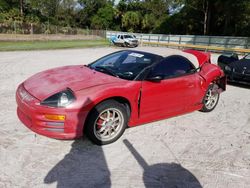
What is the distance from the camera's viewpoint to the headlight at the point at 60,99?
356 cm

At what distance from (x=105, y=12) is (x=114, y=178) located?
242 ft

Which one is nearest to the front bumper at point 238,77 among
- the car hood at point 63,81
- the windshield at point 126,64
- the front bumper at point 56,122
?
the windshield at point 126,64

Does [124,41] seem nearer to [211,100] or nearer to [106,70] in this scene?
[211,100]

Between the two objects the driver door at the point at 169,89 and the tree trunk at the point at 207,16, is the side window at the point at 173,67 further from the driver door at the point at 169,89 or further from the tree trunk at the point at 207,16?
the tree trunk at the point at 207,16

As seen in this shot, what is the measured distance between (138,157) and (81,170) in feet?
2.85

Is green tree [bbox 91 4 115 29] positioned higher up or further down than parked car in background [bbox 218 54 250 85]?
higher up

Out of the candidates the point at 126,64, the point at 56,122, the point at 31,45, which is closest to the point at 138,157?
the point at 56,122

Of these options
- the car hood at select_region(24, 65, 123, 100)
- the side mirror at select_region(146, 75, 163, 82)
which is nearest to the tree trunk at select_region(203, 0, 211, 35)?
the side mirror at select_region(146, 75, 163, 82)

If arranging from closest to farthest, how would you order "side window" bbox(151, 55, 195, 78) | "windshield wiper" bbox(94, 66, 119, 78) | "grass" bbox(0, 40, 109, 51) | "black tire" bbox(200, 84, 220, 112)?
"windshield wiper" bbox(94, 66, 119, 78), "side window" bbox(151, 55, 195, 78), "black tire" bbox(200, 84, 220, 112), "grass" bbox(0, 40, 109, 51)

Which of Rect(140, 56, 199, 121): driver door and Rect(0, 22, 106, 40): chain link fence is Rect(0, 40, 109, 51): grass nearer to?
Rect(0, 22, 106, 40): chain link fence

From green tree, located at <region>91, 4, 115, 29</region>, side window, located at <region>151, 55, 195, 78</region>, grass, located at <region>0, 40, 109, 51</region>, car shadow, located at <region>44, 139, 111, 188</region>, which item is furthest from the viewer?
green tree, located at <region>91, 4, 115, 29</region>

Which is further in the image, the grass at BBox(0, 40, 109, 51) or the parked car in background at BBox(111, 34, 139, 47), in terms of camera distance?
the parked car in background at BBox(111, 34, 139, 47)

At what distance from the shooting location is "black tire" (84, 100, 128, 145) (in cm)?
374

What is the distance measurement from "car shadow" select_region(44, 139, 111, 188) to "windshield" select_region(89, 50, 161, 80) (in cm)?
137
